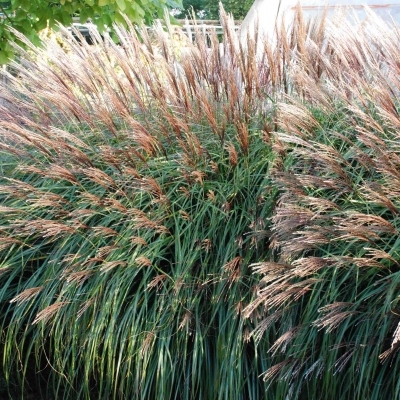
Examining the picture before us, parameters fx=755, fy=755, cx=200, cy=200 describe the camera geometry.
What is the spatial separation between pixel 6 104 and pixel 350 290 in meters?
2.77

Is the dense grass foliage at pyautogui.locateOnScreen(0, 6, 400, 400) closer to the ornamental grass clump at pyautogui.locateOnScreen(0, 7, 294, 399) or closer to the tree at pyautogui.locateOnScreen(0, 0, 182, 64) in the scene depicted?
the ornamental grass clump at pyautogui.locateOnScreen(0, 7, 294, 399)

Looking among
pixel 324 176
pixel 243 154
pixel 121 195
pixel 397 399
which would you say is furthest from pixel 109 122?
pixel 397 399

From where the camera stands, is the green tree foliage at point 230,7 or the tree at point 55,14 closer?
the tree at point 55,14

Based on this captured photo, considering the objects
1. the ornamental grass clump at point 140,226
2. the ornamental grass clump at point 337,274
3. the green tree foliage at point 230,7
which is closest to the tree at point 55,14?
the ornamental grass clump at point 140,226

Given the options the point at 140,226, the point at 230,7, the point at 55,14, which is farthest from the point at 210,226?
the point at 230,7

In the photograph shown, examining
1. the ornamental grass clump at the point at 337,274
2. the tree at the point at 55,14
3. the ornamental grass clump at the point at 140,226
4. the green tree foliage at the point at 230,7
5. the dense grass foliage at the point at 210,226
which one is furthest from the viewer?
the green tree foliage at the point at 230,7

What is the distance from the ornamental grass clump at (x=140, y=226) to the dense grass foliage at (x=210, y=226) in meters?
0.01

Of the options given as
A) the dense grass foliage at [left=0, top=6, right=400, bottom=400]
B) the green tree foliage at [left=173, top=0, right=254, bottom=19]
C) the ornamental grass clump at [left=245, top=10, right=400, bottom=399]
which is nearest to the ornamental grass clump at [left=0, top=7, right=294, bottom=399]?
the dense grass foliage at [left=0, top=6, right=400, bottom=400]

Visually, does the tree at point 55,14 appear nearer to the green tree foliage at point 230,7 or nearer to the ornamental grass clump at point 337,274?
the ornamental grass clump at point 337,274

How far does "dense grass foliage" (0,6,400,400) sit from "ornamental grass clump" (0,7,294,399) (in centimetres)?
1

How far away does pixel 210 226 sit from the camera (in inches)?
145

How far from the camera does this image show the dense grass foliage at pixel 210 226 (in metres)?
3.15

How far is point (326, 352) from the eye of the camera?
313cm

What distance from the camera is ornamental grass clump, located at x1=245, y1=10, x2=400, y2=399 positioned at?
302 cm
